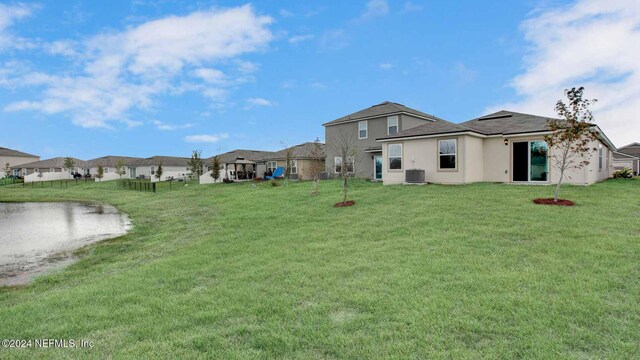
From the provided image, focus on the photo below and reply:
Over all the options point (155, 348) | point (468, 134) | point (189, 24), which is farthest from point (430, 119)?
point (155, 348)

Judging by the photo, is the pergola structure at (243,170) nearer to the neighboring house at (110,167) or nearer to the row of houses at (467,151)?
the row of houses at (467,151)

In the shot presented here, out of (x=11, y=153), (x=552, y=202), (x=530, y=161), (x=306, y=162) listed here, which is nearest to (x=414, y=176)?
(x=530, y=161)

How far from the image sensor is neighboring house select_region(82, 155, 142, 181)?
206 ft

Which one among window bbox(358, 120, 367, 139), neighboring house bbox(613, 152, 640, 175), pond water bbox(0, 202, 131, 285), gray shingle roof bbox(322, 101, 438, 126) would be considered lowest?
pond water bbox(0, 202, 131, 285)

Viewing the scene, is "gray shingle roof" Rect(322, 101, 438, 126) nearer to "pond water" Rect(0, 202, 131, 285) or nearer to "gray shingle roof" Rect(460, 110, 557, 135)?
"gray shingle roof" Rect(460, 110, 557, 135)

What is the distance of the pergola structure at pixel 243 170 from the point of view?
139 feet

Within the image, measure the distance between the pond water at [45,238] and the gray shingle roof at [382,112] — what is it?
19.4 m

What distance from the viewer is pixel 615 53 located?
15180 millimetres

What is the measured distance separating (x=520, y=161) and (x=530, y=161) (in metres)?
0.48

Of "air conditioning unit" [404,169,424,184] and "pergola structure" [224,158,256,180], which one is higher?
"pergola structure" [224,158,256,180]

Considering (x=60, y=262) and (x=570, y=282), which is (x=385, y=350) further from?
(x=60, y=262)

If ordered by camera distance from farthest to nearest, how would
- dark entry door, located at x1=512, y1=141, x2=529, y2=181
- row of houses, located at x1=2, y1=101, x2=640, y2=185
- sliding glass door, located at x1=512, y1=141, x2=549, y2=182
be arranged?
dark entry door, located at x1=512, y1=141, x2=529, y2=181
row of houses, located at x1=2, y1=101, x2=640, y2=185
sliding glass door, located at x1=512, y1=141, x2=549, y2=182

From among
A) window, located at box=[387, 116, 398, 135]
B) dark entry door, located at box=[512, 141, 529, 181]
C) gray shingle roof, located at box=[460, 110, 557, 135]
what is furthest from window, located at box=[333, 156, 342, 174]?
dark entry door, located at box=[512, 141, 529, 181]

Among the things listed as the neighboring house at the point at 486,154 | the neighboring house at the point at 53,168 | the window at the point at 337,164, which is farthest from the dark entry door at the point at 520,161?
the neighboring house at the point at 53,168
